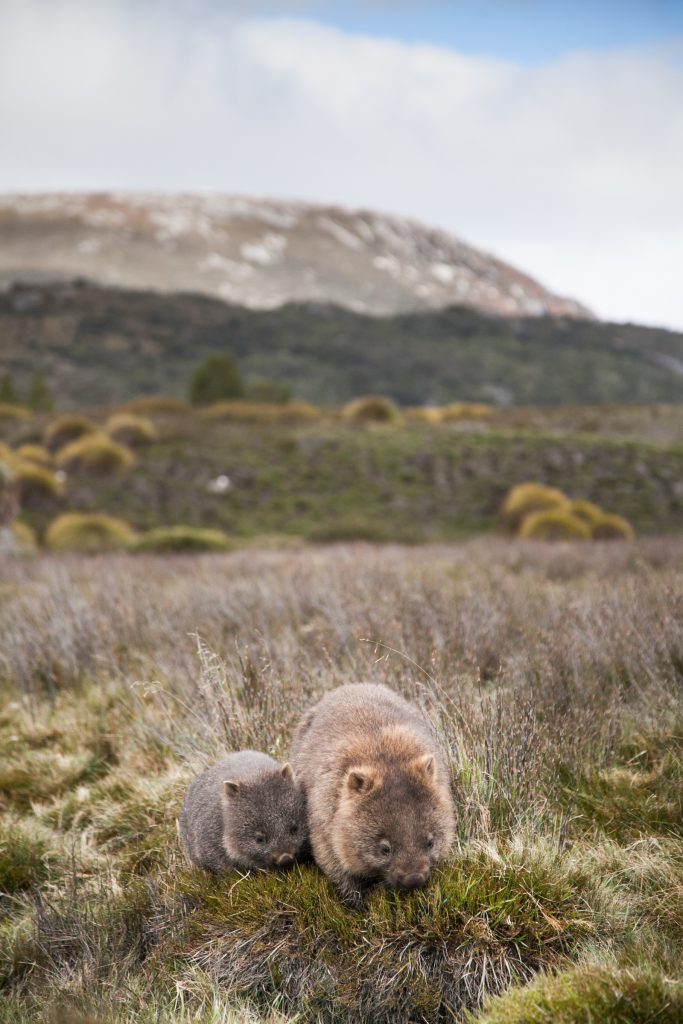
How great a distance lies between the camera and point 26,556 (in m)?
15.6

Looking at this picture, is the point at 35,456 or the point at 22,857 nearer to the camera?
the point at 22,857

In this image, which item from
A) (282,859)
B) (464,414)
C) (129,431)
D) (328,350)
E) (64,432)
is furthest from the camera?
(328,350)

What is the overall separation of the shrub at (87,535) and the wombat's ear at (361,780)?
14.9 meters

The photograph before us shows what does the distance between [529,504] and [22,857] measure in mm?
18478

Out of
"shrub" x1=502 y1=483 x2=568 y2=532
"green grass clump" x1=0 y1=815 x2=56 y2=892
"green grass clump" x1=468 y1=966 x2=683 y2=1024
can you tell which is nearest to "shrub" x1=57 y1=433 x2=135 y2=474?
"shrub" x1=502 y1=483 x2=568 y2=532

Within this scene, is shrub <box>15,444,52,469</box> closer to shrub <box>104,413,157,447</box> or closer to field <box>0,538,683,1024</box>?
shrub <box>104,413,157,447</box>

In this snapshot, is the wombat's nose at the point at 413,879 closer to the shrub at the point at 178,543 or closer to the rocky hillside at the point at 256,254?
the shrub at the point at 178,543

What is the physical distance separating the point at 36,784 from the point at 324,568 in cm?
665

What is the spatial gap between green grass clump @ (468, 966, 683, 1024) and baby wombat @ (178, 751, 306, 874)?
3.39 ft

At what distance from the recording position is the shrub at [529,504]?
814 inches

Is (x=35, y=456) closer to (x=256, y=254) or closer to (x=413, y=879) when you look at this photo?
(x=413, y=879)

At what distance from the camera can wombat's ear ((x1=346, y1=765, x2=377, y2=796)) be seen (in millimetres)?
2822

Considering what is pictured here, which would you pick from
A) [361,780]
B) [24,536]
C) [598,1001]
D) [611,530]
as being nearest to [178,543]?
[24,536]

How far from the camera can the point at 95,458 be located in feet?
80.8
